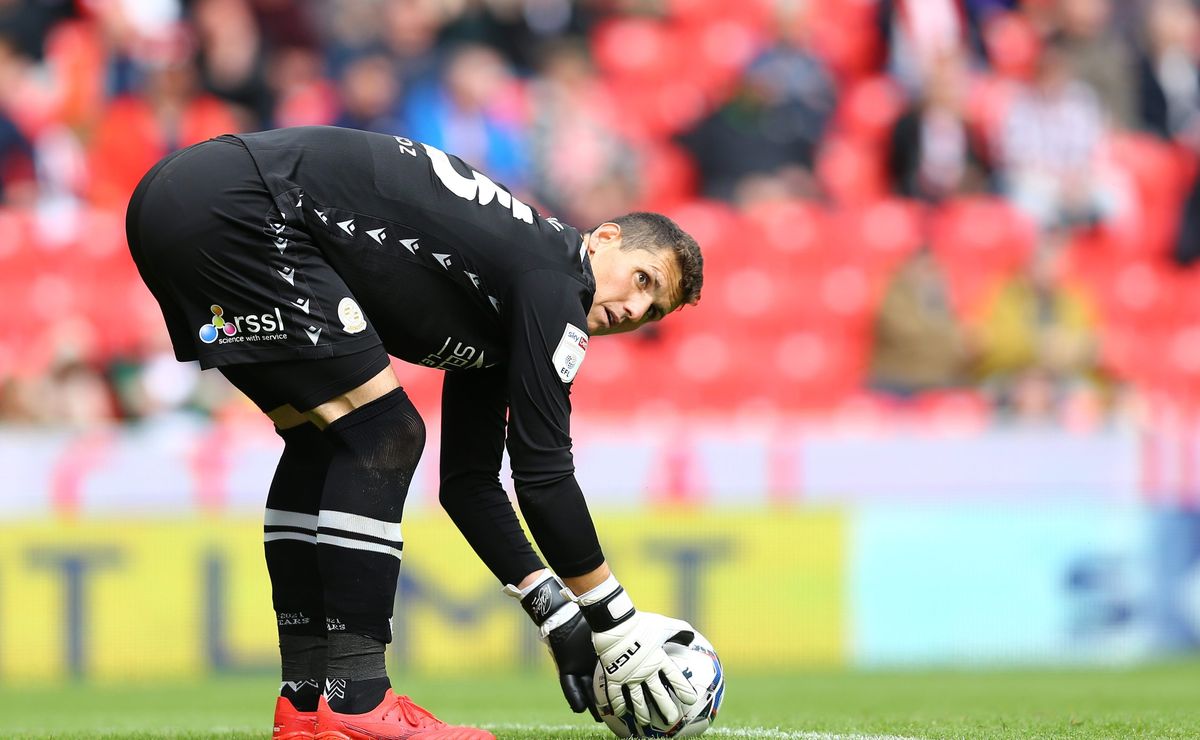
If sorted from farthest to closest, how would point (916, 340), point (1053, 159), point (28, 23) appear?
point (1053, 159) < point (28, 23) < point (916, 340)

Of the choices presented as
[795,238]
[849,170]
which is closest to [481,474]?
[795,238]

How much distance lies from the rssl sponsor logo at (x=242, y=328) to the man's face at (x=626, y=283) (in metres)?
0.96

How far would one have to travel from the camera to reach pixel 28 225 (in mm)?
12141

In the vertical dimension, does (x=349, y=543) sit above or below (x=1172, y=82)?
below

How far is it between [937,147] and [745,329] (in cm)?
303

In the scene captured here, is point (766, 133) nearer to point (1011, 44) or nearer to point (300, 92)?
point (300, 92)

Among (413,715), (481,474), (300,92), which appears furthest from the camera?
(300,92)

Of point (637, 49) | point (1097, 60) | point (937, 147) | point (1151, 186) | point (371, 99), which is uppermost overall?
point (637, 49)

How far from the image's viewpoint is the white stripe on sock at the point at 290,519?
4.96m

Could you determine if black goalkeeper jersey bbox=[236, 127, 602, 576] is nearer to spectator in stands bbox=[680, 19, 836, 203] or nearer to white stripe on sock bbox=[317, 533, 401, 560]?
white stripe on sock bbox=[317, 533, 401, 560]

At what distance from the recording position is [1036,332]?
478 inches

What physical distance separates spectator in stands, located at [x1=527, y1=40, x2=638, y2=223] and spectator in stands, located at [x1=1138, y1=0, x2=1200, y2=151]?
18.1ft

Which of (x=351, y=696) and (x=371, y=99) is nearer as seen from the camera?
(x=351, y=696)

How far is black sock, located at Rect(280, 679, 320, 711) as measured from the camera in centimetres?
498
